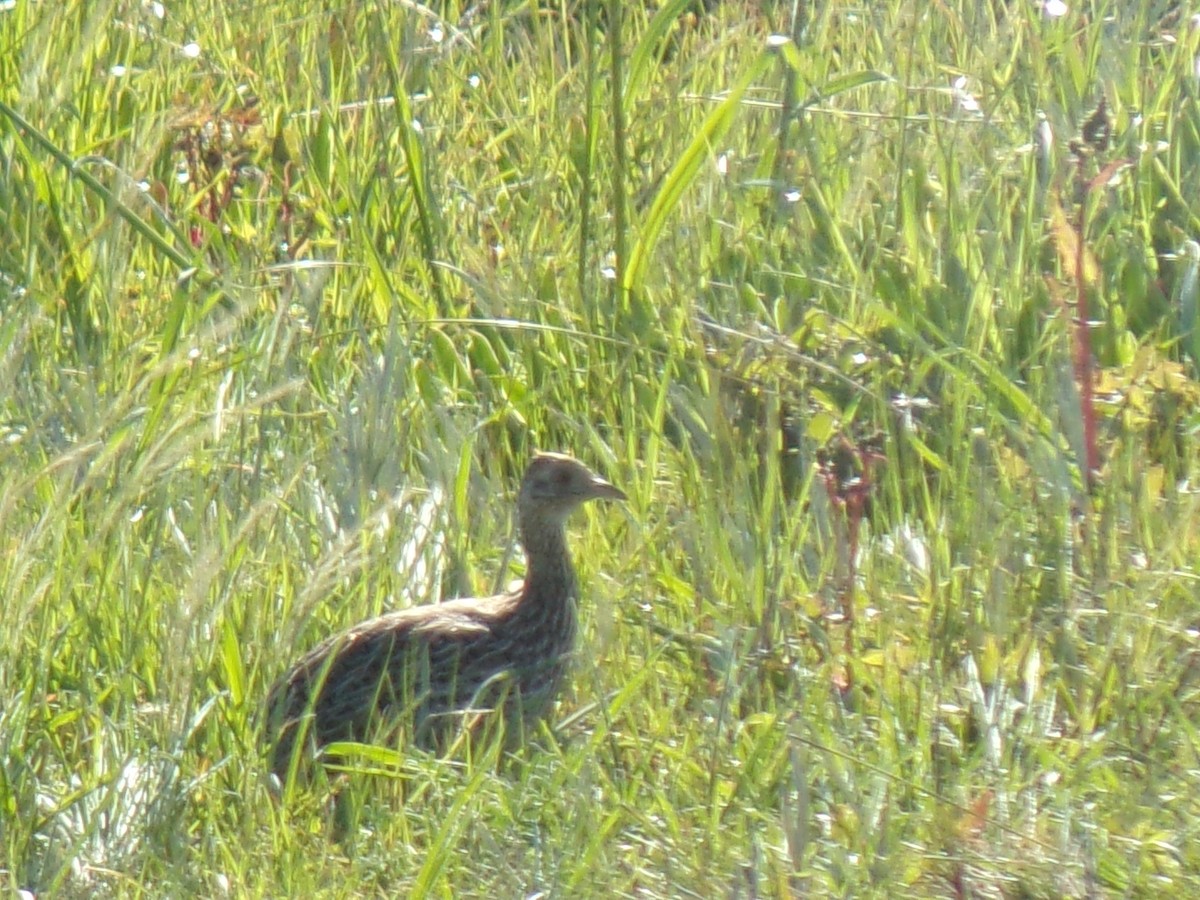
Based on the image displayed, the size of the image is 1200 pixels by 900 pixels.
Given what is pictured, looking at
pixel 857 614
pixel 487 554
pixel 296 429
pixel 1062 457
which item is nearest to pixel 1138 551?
pixel 1062 457

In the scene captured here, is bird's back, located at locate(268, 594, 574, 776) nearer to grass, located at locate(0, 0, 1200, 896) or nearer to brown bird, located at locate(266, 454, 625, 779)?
brown bird, located at locate(266, 454, 625, 779)

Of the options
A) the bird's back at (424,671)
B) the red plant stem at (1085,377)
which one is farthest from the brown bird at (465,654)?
the red plant stem at (1085,377)

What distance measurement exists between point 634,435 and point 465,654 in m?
0.61

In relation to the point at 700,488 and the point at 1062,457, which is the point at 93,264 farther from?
the point at 1062,457

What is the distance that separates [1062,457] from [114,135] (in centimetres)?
259

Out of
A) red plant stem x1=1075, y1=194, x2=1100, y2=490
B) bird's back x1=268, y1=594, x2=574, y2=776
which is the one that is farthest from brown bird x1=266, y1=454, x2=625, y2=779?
red plant stem x1=1075, y1=194, x2=1100, y2=490

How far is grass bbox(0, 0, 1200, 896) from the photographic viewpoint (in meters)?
3.22

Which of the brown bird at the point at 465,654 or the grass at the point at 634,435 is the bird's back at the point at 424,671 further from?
the grass at the point at 634,435

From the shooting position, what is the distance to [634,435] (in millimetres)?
4434

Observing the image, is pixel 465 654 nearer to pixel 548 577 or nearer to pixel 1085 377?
pixel 548 577

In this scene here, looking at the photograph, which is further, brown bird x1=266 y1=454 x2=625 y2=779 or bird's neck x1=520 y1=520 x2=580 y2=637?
bird's neck x1=520 y1=520 x2=580 y2=637

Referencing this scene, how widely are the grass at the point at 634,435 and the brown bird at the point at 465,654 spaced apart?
0.31 ft

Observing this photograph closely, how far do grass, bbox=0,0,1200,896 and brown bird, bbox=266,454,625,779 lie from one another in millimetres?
95

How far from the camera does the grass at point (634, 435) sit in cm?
322
